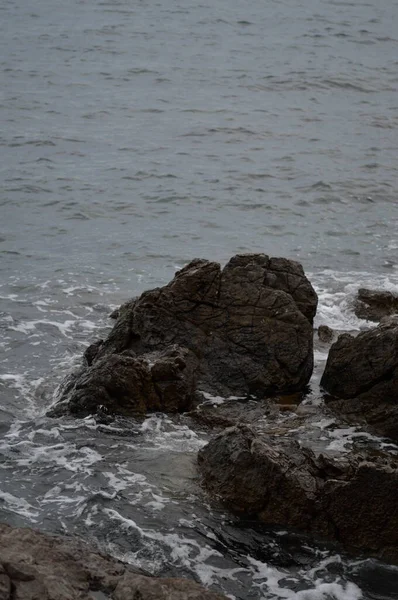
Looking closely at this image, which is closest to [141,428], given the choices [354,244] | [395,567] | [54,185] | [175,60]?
[395,567]

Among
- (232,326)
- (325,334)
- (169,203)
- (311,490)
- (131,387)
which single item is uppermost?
(232,326)

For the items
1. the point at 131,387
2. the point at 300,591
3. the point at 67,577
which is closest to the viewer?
the point at 67,577

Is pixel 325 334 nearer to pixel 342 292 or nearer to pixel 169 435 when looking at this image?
pixel 342 292

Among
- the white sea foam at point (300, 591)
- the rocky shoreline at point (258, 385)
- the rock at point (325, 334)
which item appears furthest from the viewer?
the rock at point (325, 334)

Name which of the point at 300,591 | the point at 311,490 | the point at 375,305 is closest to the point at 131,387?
the point at 311,490

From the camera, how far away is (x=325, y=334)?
45.1 feet

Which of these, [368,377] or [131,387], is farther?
[368,377]

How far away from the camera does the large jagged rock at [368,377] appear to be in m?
10.9

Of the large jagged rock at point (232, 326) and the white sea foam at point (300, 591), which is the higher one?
the large jagged rock at point (232, 326)

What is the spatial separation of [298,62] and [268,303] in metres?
25.1

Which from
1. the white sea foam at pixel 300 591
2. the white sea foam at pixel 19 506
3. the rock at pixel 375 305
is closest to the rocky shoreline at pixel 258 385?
the white sea foam at pixel 300 591

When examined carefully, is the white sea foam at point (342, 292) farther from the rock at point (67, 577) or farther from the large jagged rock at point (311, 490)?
the rock at point (67, 577)

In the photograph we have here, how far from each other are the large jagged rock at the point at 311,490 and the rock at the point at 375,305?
218 inches

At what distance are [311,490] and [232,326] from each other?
3659mm
